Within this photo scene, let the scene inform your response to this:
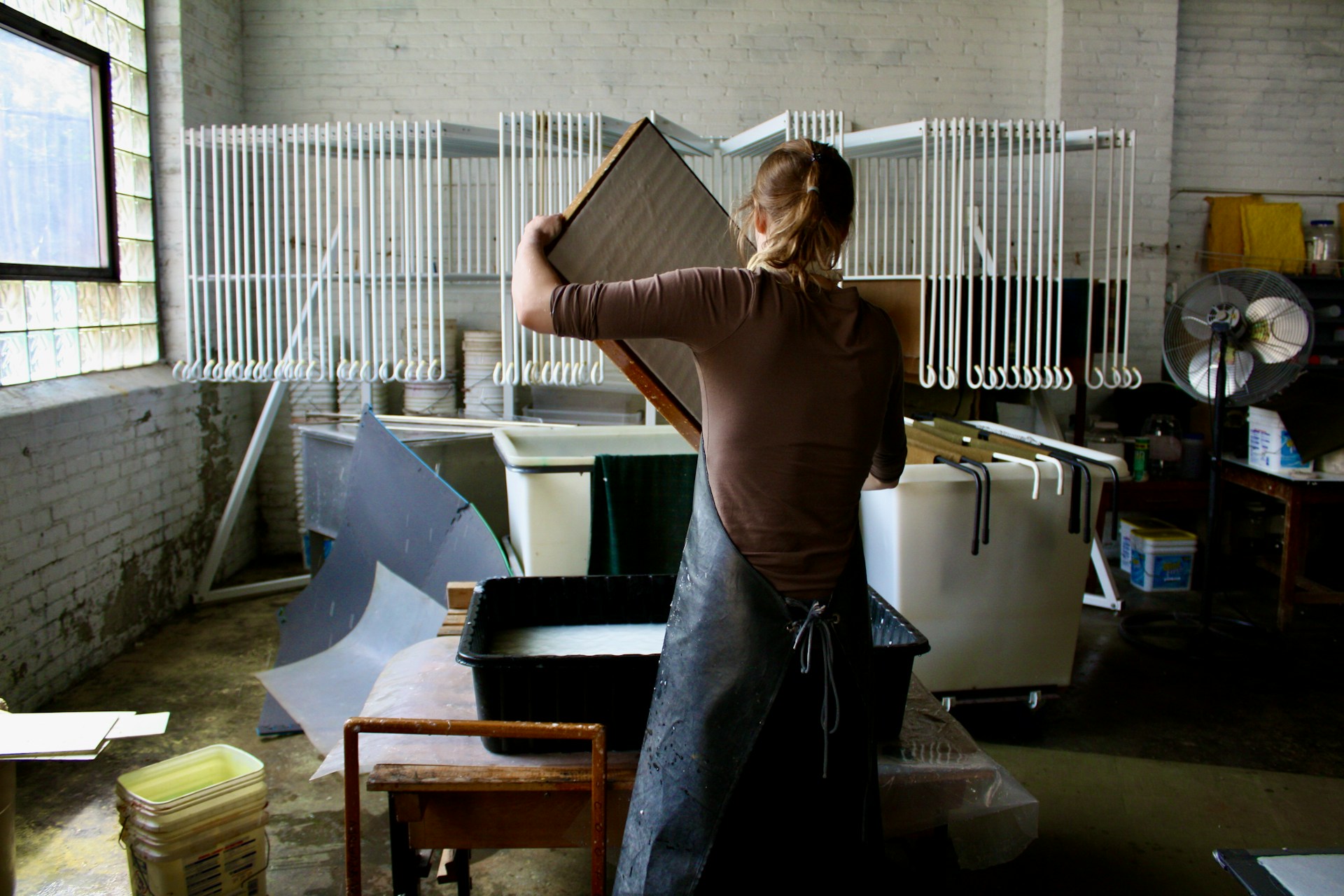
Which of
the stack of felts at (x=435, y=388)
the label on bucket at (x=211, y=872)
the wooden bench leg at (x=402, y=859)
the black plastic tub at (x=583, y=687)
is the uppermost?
the stack of felts at (x=435, y=388)

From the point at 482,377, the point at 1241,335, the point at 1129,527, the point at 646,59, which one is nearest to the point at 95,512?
the point at 482,377

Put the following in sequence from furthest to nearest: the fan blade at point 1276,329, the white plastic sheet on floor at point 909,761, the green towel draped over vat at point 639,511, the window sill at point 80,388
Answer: the fan blade at point 1276,329
the window sill at point 80,388
the green towel draped over vat at point 639,511
the white plastic sheet on floor at point 909,761

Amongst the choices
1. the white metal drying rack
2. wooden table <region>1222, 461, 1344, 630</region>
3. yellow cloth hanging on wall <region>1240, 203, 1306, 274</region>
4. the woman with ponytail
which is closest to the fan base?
wooden table <region>1222, 461, 1344, 630</region>

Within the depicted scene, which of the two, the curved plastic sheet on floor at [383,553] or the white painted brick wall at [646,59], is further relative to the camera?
the white painted brick wall at [646,59]

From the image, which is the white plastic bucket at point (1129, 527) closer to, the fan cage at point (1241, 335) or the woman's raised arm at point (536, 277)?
the fan cage at point (1241, 335)

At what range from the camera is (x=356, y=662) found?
3.60m

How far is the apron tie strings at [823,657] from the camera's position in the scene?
4.72 feet

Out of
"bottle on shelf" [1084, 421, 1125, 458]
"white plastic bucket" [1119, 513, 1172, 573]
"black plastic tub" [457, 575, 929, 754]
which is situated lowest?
"white plastic bucket" [1119, 513, 1172, 573]

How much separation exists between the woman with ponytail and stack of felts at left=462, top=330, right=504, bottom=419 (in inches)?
150

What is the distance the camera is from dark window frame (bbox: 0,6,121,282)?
3.74m

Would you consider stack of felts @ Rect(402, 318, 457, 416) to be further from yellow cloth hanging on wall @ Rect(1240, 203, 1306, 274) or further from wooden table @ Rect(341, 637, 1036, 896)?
yellow cloth hanging on wall @ Rect(1240, 203, 1306, 274)

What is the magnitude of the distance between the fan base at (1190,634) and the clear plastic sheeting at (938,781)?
2539mm

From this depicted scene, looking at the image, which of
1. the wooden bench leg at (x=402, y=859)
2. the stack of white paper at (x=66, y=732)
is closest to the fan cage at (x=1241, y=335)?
the wooden bench leg at (x=402, y=859)

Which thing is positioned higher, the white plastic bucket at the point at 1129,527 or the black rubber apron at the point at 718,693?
the black rubber apron at the point at 718,693
